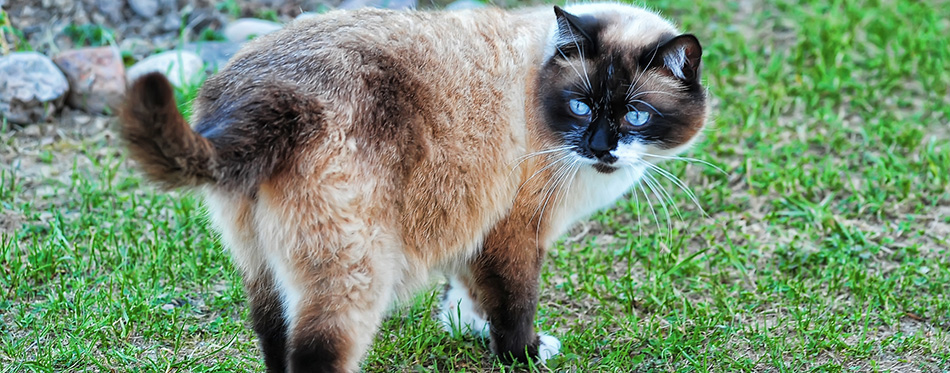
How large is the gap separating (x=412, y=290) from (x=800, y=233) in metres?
2.25

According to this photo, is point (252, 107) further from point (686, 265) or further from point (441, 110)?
point (686, 265)

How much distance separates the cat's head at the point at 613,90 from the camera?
3.02m

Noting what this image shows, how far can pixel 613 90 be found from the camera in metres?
3.02

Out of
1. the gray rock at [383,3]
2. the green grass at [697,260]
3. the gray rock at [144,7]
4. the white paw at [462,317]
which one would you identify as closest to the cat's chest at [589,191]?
the green grass at [697,260]

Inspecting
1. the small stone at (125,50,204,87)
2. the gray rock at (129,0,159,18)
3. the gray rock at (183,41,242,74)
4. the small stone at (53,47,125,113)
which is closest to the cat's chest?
the small stone at (125,50,204,87)

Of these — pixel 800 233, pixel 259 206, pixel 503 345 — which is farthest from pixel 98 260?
pixel 800 233

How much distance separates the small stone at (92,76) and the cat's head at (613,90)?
9.94 feet

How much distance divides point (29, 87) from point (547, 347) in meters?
3.31

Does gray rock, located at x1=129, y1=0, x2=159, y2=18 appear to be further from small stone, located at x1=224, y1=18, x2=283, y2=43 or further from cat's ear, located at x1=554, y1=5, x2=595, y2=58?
cat's ear, located at x1=554, y1=5, x2=595, y2=58

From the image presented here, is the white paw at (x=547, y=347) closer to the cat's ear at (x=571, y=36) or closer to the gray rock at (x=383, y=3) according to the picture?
the cat's ear at (x=571, y=36)

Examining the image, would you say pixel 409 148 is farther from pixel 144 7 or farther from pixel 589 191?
pixel 144 7

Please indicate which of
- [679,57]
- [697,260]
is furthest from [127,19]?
[679,57]

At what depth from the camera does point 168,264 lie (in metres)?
3.88

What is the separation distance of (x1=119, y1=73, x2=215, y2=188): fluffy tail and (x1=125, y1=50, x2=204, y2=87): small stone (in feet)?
8.85
